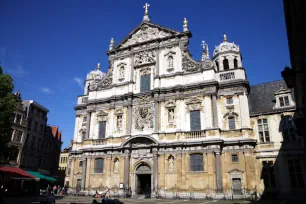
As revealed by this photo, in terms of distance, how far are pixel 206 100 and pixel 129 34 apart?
14.7 metres

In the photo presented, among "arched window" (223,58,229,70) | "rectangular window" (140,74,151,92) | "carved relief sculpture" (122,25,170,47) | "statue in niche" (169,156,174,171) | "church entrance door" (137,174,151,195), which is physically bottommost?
"church entrance door" (137,174,151,195)

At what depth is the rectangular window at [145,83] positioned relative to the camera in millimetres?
30359

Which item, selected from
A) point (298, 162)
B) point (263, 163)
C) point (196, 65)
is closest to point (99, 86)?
point (196, 65)

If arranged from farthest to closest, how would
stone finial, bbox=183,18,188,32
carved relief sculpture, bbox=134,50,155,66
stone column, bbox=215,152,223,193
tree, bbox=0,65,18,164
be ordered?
carved relief sculpture, bbox=134,50,155,66 → stone finial, bbox=183,18,188,32 → stone column, bbox=215,152,223,193 → tree, bbox=0,65,18,164

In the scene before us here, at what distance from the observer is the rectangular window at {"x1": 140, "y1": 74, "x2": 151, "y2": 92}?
30.4 m

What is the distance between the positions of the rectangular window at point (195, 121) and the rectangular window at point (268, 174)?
7.11 meters

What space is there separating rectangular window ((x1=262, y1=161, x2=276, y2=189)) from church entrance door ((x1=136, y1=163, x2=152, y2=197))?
11.3 meters

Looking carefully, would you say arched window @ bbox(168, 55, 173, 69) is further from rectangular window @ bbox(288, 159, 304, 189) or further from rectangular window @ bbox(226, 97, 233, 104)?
rectangular window @ bbox(288, 159, 304, 189)

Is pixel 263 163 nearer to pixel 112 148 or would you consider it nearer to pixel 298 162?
pixel 298 162

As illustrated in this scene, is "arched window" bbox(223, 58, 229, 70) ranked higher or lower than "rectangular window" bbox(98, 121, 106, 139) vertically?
higher

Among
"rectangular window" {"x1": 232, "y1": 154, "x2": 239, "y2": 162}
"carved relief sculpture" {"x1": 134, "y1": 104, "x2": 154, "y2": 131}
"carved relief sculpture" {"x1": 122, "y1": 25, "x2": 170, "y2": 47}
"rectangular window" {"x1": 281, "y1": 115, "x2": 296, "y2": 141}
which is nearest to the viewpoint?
"rectangular window" {"x1": 281, "y1": 115, "x2": 296, "y2": 141}

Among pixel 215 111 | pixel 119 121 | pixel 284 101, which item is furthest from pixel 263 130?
pixel 119 121

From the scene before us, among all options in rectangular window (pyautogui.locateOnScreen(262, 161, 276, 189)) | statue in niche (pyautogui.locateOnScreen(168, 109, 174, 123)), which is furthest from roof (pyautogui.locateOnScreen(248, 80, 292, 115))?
statue in niche (pyautogui.locateOnScreen(168, 109, 174, 123))

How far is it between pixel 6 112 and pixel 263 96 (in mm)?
24634
